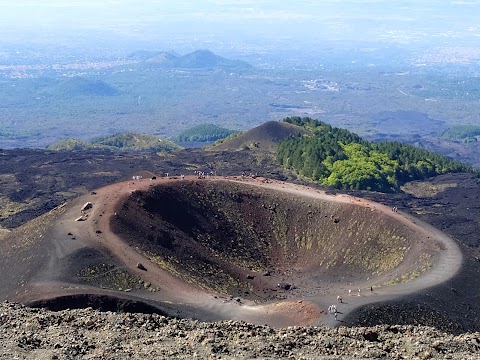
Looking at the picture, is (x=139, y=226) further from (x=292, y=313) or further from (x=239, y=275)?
(x=292, y=313)

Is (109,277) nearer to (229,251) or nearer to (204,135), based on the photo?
(229,251)

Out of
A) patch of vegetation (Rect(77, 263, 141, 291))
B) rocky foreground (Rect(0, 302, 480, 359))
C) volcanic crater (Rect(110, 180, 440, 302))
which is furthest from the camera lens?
volcanic crater (Rect(110, 180, 440, 302))

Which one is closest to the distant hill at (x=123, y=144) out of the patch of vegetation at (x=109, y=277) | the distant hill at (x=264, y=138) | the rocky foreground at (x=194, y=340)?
the distant hill at (x=264, y=138)

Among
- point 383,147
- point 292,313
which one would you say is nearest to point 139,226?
point 292,313

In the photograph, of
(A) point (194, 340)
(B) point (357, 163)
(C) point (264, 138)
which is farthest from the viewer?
(C) point (264, 138)

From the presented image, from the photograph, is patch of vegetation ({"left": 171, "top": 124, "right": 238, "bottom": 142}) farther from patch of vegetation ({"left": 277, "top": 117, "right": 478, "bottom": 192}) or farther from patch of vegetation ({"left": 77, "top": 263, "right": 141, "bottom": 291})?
patch of vegetation ({"left": 77, "top": 263, "right": 141, "bottom": 291})

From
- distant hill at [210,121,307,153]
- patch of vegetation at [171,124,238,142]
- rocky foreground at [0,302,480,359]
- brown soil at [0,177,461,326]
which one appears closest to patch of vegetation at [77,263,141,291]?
brown soil at [0,177,461,326]

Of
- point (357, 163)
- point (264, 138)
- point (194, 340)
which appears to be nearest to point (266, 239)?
point (194, 340)
